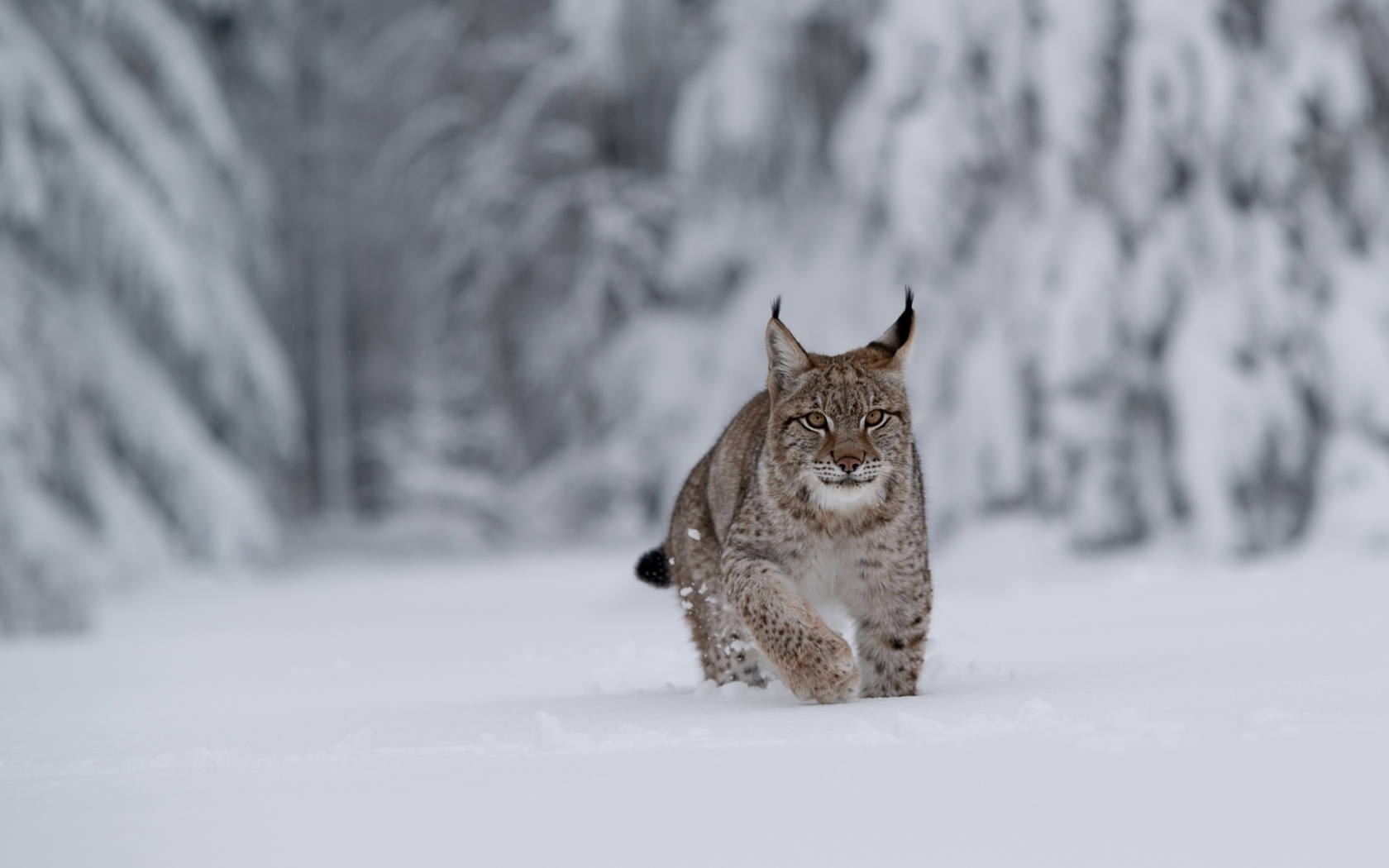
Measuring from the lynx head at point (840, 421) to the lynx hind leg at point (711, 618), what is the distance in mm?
501

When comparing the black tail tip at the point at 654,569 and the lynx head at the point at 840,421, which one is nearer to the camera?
the lynx head at the point at 840,421

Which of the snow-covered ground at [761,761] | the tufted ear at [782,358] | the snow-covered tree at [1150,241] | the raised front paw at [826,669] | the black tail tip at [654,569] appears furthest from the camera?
the snow-covered tree at [1150,241]

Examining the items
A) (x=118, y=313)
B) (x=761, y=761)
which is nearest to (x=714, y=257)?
(x=118, y=313)

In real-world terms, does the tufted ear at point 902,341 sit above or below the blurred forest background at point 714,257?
below

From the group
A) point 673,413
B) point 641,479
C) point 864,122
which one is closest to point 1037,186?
point 864,122

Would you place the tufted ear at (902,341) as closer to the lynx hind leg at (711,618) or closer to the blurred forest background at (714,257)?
the lynx hind leg at (711,618)

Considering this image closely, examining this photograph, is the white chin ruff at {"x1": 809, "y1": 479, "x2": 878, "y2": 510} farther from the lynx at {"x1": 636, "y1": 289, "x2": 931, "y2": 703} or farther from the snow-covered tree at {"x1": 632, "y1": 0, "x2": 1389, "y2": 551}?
the snow-covered tree at {"x1": 632, "y1": 0, "x2": 1389, "y2": 551}

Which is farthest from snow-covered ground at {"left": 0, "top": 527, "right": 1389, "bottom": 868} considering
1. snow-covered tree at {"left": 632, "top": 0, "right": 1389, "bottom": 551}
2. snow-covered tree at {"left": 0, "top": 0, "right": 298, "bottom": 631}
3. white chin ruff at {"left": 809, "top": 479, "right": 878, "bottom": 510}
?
snow-covered tree at {"left": 0, "top": 0, "right": 298, "bottom": 631}

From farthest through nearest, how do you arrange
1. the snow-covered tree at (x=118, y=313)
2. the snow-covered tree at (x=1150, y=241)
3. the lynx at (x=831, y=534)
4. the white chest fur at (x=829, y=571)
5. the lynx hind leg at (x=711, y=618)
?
the snow-covered tree at (x=118, y=313) < the snow-covered tree at (x=1150, y=241) < the lynx hind leg at (x=711, y=618) < the white chest fur at (x=829, y=571) < the lynx at (x=831, y=534)

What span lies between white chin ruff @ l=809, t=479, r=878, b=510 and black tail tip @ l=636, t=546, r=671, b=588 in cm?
128

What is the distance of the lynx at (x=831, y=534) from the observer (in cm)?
418

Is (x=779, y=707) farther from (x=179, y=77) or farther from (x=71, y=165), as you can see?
(x=179, y=77)

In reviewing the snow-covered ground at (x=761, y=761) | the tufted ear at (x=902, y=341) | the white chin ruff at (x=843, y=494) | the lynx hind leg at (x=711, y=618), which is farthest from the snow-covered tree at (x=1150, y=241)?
the white chin ruff at (x=843, y=494)

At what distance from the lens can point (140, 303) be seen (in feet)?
44.5
